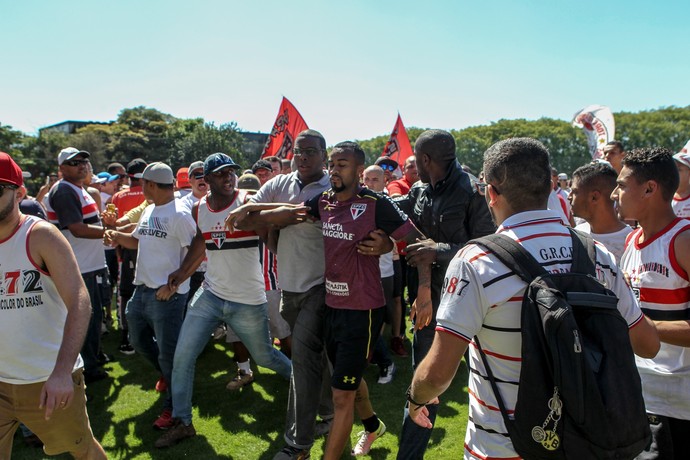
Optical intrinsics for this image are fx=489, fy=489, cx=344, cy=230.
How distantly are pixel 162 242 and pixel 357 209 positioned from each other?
2307mm

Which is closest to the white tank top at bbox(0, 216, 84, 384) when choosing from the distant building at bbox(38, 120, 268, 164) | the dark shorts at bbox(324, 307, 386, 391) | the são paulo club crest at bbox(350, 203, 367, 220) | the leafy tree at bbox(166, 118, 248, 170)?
the dark shorts at bbox(324, 307, 386, 391)

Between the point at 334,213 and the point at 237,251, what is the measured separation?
1.22m

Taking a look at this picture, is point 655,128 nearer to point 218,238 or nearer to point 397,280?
point 397,280

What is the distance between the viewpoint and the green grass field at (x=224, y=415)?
418 cm

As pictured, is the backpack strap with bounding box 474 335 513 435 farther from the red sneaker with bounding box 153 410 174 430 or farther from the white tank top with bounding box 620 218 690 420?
the red sneaker with bounding box 153 410 174 430

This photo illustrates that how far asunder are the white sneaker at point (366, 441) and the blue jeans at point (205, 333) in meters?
1.09

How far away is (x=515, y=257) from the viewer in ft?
5.73

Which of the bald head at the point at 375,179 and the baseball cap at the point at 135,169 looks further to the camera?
the baseball cap at the point at 135,169

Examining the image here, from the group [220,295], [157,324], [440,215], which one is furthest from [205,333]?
[440,215]

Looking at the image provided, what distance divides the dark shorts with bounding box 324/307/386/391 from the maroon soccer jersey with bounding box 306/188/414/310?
7 centimetres

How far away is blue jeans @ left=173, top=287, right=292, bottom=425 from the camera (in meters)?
4.28

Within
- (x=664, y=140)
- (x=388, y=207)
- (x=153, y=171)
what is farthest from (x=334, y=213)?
(x=664, y=140)

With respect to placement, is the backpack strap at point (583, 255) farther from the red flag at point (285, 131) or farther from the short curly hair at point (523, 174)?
the red flag at point (285, 131)

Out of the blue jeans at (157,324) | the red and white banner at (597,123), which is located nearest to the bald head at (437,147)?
the blue jeans at (157,324)
